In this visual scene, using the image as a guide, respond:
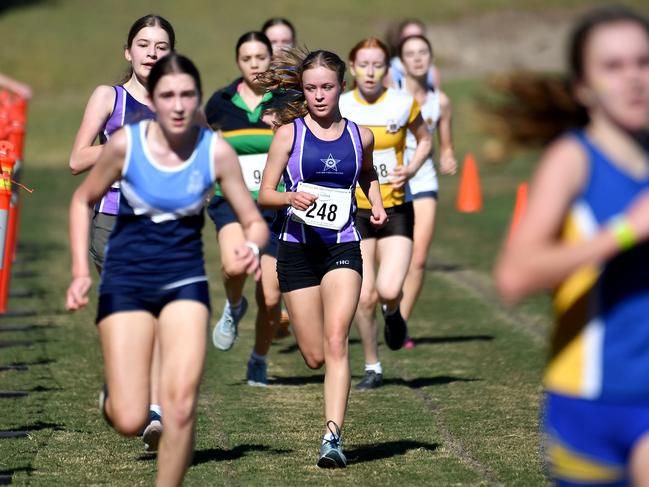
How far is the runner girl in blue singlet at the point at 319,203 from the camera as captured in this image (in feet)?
24.2

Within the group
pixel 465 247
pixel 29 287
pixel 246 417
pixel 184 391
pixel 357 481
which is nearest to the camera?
pixel 184 391

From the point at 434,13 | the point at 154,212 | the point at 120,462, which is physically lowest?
the point at 120,462

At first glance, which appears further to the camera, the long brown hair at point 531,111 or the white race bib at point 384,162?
the long brown hair at point 531,111

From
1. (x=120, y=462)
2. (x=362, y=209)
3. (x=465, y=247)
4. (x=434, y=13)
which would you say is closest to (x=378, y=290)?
(x=362, y=209)

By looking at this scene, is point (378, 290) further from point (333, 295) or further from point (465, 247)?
point (465, 247)

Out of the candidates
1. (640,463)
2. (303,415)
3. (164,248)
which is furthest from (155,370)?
(640,463)

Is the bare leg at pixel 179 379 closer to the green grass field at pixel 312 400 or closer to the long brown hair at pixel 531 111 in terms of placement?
the green grass field at pixel 312 400

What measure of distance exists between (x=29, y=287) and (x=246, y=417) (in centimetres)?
715

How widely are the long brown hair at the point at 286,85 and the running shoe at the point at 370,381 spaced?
6.65 feet

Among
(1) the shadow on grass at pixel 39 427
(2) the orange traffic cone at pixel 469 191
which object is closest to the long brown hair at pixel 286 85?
(1) the shadow on grass at pixel 39 427

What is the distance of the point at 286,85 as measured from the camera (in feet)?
27.9

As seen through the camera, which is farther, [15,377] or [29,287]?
[29,287]

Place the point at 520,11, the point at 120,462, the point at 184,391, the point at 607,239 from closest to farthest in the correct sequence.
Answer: the point at 607,239 < the point at 184,391 < the point at 120,462 < the point at 520,11

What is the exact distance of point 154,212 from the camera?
18.6ft
